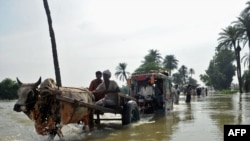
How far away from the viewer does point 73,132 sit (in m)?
11.1

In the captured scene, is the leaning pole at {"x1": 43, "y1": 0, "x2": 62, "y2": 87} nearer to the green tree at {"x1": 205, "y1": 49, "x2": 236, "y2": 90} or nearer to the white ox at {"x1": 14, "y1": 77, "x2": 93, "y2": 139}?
the white ox at {"x1": 14, "y1": 77, "x2": 93, "y2": 139}

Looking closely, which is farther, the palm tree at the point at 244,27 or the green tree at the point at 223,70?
the green tree at the point at 223,70

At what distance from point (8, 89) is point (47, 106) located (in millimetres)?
69184

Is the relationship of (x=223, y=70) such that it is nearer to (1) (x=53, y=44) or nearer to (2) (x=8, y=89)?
(2) (x=8, y=89)

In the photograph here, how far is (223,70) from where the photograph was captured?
99.2 m

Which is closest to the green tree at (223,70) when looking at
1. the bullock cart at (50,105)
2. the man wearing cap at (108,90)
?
the man wearing cap at (108,90)

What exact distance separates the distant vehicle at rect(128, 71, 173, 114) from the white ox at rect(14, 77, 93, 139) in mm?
8958

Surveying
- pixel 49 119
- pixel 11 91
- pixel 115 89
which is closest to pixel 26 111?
pixel 49 119

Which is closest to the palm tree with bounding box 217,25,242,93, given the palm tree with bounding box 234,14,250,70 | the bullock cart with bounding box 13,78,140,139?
the palm tree with bounding box 234,14,250,70

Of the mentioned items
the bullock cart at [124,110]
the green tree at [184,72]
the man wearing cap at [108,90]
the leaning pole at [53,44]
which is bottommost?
the bullock cart at [124,110]

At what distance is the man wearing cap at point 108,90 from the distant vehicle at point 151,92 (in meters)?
6.19

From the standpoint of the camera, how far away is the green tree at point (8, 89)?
74.1m

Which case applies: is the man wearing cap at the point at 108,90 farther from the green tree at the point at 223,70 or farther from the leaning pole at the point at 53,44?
the green tree at the point at 223,70

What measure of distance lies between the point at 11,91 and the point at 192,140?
6957cm
